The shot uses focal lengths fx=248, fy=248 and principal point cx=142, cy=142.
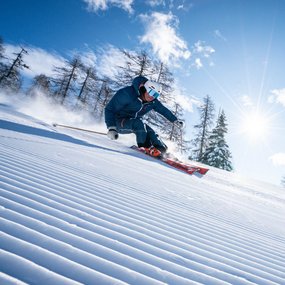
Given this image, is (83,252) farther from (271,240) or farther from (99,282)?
(271,240)

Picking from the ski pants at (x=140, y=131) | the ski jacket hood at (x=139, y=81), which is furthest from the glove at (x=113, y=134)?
the ski jacket hood at (x=139, y=81)

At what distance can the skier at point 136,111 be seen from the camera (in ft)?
22.8

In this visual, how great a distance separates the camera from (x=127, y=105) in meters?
7.25

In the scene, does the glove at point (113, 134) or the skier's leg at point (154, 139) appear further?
the skier's leg at point (154, 139)

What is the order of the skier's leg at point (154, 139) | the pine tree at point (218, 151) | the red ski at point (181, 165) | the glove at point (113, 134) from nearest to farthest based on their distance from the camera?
the glove at point (113, 134) → the red ski at point (181, 165) → the skier's leg at point (154, 139) → the pine tree at point (218, 151)

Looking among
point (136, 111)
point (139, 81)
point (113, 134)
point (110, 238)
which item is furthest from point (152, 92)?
point (110, 238)

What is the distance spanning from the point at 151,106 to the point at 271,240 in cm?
555

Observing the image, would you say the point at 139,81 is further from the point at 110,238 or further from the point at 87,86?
the point at 87,86

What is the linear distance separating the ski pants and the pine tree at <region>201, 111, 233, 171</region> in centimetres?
2185

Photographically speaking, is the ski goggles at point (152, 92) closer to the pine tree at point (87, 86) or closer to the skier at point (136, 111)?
the skier at point (136, 111)

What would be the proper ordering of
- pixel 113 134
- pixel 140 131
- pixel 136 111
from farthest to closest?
pixel 136 111
pixel 140 131
pixel 113 134

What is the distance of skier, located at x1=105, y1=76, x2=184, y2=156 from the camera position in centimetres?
696

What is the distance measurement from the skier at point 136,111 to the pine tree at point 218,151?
21604 millimetres

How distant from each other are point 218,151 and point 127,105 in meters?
22.9
